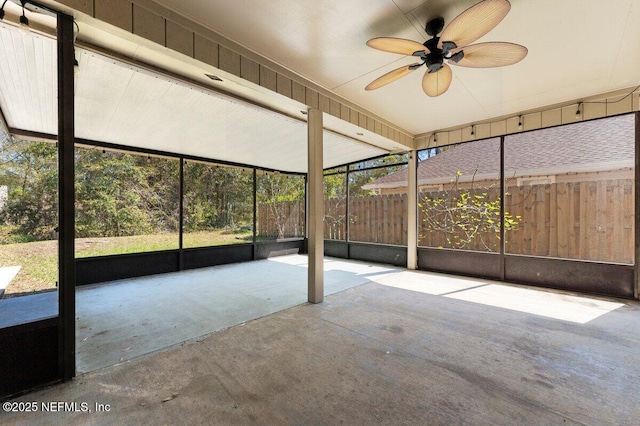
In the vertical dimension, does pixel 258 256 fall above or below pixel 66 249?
below

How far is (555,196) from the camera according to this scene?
4.33 metres

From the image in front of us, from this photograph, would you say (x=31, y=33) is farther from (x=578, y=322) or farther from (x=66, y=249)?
(x=578, y=322)

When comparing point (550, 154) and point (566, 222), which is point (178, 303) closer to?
point (566, 222)

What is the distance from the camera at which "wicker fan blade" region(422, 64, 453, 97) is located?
2.49 m

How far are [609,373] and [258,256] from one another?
625 centimetres

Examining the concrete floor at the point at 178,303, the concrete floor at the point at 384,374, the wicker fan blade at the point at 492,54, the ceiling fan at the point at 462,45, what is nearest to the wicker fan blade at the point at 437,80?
the ceiling fan at the point at 462,45

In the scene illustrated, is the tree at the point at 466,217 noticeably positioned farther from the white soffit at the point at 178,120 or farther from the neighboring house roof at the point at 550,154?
the white soffit at the point at 178,120

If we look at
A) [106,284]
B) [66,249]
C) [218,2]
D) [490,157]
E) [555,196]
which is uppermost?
[218,2]

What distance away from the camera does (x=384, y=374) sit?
1982 millimetres

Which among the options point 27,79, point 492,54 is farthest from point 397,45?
point 27,79

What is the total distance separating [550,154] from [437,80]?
449cm

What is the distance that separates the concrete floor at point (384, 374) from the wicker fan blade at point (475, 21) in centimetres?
250

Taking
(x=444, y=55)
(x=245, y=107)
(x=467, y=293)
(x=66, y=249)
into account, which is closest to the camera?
(x=66, y=249)

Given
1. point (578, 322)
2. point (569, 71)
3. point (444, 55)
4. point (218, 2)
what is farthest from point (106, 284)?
point (569, 71)
